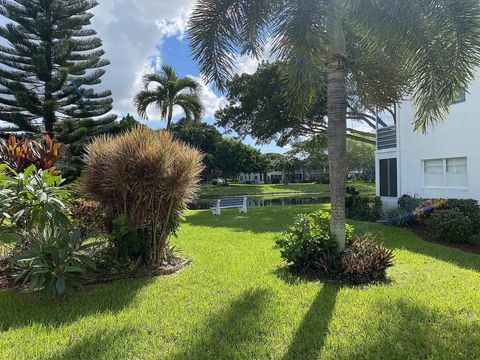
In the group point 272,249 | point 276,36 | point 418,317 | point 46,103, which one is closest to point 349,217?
point 272,249

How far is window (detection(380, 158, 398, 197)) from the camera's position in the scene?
13.6 meters

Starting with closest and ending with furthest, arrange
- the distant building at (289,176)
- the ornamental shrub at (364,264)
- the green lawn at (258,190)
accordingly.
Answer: the ornamental shrub at (364,264) → the green lawn at (258,190) → the distant building at (289,176)

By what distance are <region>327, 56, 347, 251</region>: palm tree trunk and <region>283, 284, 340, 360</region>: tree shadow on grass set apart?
1.33 meters

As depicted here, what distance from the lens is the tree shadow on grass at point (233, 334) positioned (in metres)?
3.13

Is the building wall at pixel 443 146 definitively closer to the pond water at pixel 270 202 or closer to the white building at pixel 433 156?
the white building at pixel 433 156

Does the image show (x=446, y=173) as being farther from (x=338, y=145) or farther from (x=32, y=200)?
(x=32, y=200)

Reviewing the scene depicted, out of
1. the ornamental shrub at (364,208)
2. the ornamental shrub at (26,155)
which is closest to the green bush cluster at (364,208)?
the ornamental shrub at (364,208)

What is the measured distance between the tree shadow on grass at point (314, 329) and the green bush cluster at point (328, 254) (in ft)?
2.38

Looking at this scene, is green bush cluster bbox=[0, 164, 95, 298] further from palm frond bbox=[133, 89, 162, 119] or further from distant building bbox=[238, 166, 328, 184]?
distant building bbox=[238, 166, 328, 184]

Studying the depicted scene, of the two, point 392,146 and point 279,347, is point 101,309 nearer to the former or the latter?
point 279,347

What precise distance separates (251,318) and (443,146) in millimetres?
10104

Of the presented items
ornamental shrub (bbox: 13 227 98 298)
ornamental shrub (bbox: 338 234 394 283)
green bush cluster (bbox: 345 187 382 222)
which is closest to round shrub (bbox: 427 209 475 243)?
green bush cluster (bbox: 345 187 382 222)

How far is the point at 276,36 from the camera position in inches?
247

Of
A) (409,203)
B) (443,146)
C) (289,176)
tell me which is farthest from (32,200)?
(289,176)
